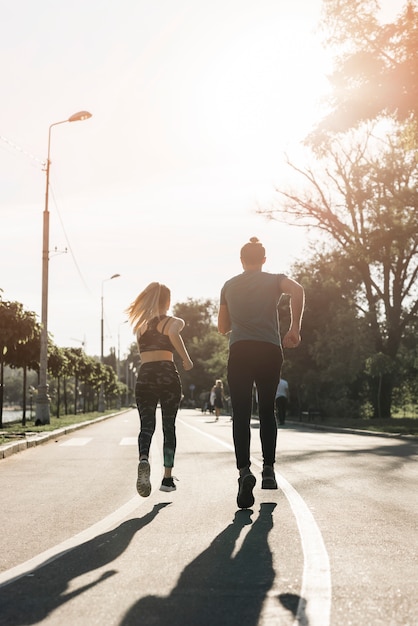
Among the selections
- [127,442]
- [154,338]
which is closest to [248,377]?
[154,338]

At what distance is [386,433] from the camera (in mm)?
19359

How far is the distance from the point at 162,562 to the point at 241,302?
270 centimetres

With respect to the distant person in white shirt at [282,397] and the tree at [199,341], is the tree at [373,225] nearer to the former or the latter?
the distant person in white shirt at [282,397]

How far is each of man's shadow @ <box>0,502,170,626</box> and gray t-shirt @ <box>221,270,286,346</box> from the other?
1867mm

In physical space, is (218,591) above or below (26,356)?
below

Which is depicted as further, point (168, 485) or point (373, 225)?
point (373, 225)

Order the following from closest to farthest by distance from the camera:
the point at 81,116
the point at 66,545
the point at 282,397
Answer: the point at 66,545 < the point at 282,397 < the point at 81,116

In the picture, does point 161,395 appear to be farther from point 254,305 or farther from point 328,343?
point 328,343

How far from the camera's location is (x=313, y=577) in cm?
396

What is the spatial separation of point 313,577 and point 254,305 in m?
2.96

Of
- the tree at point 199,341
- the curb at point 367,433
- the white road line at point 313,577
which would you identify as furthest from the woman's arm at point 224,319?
the tree at point 199,341

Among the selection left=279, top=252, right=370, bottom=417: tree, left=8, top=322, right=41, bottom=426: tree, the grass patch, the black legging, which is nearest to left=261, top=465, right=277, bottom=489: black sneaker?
the black legging

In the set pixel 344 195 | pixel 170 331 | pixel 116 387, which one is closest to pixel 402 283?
pixel 344 195

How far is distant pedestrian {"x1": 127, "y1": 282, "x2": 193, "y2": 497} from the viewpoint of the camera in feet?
24.3
